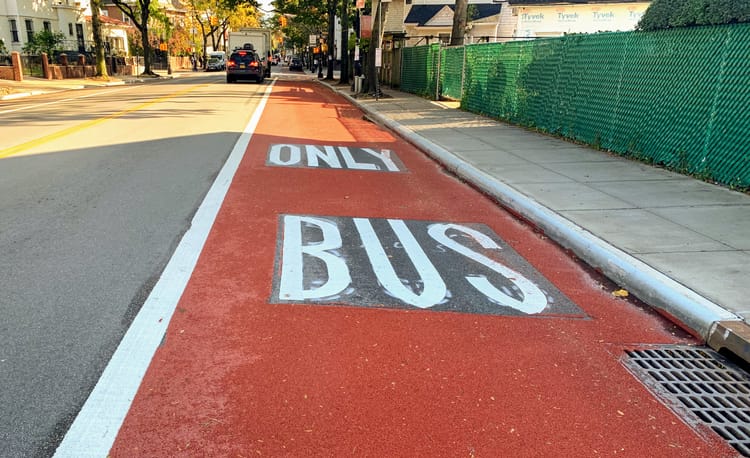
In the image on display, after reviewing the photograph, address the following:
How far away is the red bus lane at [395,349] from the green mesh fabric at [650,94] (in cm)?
379

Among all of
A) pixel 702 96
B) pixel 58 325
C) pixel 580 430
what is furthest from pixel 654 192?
pixel 58 325

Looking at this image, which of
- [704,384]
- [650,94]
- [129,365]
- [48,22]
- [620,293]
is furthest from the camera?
[48,22]

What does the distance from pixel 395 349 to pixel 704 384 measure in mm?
1949

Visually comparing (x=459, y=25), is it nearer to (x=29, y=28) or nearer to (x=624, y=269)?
(x=624, y=269)

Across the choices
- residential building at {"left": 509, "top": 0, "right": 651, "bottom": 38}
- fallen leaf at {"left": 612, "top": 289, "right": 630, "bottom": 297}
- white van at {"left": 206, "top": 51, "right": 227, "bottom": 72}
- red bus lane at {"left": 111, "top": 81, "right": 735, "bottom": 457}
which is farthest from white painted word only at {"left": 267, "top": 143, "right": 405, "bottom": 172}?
white van at {"left": 206, "top": 51, "right": 227, "bottom": 72}

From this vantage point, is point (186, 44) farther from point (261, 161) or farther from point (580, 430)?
point (580, 430)

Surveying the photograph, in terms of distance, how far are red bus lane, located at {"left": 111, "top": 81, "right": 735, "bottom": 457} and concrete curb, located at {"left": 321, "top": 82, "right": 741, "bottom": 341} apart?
0.52 ft

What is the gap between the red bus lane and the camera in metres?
3.00

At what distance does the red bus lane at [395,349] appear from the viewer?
300 cm

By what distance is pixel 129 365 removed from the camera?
3529 millimetres

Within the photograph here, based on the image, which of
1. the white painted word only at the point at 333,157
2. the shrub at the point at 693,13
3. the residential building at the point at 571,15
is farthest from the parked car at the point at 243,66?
the shrub at the point at 693,13

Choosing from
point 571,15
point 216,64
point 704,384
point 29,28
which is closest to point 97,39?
point 29,28

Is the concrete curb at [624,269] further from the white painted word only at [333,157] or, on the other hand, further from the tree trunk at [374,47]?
the tree trunk at [374,47]

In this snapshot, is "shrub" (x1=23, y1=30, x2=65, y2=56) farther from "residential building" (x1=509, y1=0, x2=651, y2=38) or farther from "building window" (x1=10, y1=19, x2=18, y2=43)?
"residential building" (x1=509, y1=0, x2=651, y2=38)
